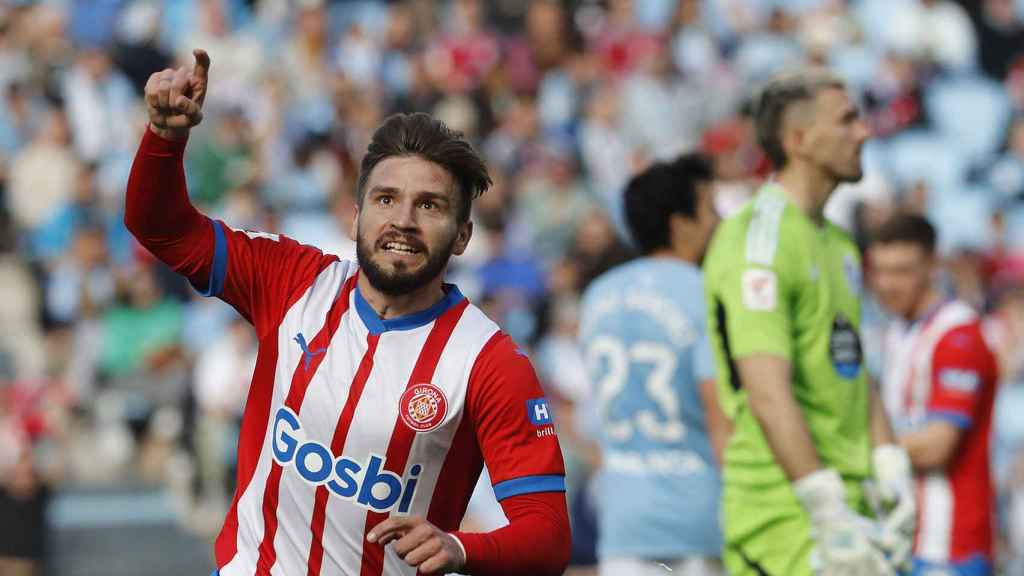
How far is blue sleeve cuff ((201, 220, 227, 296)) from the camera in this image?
3.95 metres

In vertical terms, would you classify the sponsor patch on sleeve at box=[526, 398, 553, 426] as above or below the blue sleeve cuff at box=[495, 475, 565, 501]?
above

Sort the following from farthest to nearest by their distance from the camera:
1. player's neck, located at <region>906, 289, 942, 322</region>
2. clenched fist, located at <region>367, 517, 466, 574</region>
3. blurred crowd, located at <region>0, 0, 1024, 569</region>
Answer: blurred crowd, located at <region>0, 0, 1024, 569</region>
player's neck, located at <region>906, 289, 942, 322</region>
clenched fist, located at <region>367, 517, 466, 574</region>

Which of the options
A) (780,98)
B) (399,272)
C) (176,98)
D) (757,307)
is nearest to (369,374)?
(399,272)

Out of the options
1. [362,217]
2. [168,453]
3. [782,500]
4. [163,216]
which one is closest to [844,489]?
[782,500]

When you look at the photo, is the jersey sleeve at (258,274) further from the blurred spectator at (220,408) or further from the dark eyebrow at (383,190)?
the blurred spectator at (220,408)

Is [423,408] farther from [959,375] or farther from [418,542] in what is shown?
[959,375]

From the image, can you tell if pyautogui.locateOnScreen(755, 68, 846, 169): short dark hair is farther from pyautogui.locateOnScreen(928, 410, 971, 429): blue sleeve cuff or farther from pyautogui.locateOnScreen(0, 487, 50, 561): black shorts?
pyautogui.locateOnScreen(0, 487, 50, 561): black shorts

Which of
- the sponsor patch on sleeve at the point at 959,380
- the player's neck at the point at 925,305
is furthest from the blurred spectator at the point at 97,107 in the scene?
the sponsor patch on sleeve at the point at 959,380

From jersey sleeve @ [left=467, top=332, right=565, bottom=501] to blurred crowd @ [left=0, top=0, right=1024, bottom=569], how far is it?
5.65 metres

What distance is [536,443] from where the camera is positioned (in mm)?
3779

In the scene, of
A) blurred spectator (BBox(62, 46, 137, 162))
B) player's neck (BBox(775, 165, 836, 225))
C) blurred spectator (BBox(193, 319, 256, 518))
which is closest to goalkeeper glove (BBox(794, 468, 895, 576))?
player's neck (BBox(775, 165, 836, 225))

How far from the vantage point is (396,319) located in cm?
397

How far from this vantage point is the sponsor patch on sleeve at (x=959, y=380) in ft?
20.7

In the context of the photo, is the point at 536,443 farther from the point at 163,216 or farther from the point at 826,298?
the point at 826,298
